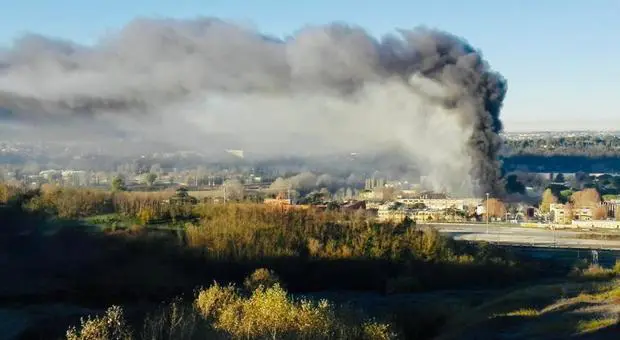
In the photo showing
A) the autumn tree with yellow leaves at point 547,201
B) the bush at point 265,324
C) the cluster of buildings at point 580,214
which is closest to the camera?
the bush at point 265,324

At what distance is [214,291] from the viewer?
68.4ft

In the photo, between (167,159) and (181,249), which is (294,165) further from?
(181,249)

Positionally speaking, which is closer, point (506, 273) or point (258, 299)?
point (258, 299)

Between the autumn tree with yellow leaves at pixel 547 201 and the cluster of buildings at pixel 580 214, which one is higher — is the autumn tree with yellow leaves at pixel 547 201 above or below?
above

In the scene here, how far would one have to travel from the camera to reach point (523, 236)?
48.0 metres

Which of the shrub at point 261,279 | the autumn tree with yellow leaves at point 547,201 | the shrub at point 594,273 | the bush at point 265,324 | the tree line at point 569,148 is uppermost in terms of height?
the tree line at point 569,148

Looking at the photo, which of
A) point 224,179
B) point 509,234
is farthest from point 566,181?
point 509,234

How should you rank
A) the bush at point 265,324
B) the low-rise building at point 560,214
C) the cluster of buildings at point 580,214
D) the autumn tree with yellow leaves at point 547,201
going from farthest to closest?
the autumn tree with yellow leaves at point 547,201
the cluster of buildings at point 580,214
the low-rise building at point 560,214
the bush at point 265,324

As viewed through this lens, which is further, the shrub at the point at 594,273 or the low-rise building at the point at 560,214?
the low-rise building at the point at 560,214

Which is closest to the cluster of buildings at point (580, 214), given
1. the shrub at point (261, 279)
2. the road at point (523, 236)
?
the road at point (523, 236)

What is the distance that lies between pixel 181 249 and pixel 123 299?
18.5 feet

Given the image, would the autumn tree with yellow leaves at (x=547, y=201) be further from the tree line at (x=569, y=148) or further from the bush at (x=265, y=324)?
the tree line at (x=569, y=148)

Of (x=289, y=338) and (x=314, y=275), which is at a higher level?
(x=289, y=338)

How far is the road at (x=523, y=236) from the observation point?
44688 millimetres
